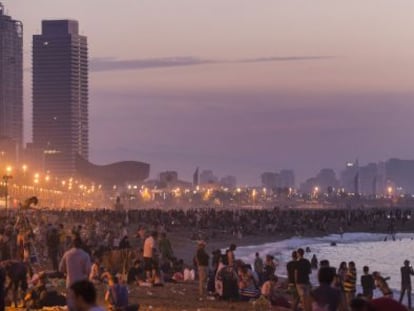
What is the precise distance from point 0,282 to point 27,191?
120 metres

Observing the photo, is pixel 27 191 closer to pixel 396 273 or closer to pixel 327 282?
pixel 396 273

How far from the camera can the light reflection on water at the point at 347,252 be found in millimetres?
48203

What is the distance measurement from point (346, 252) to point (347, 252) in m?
0.21

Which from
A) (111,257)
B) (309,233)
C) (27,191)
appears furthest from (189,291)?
(27,191)

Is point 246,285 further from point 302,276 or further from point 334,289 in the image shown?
point 334,289

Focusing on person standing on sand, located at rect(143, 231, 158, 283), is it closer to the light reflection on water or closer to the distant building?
the light reflection on water

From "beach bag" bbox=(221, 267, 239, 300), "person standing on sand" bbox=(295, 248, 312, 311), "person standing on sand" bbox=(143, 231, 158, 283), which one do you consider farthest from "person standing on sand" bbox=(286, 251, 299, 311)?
"person standing on sand" bbox=(143, 231, 158, 283)

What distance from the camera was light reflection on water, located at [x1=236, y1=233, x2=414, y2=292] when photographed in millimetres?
48203

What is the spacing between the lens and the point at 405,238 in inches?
3757

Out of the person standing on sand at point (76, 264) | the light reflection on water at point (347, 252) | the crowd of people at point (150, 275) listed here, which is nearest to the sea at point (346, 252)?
the light reflection on water at point (347, 252)

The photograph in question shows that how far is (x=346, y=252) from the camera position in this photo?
63000 millimetres

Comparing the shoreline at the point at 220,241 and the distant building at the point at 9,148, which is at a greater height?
the distant building at the point at 9,148

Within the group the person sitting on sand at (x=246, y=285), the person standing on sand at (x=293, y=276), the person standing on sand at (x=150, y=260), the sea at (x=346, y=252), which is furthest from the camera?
the sea at (x=346, y=252)

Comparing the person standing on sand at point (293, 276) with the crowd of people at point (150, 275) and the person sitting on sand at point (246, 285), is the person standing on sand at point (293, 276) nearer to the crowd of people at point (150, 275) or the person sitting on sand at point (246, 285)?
the crowd of people at point (150, 275)
